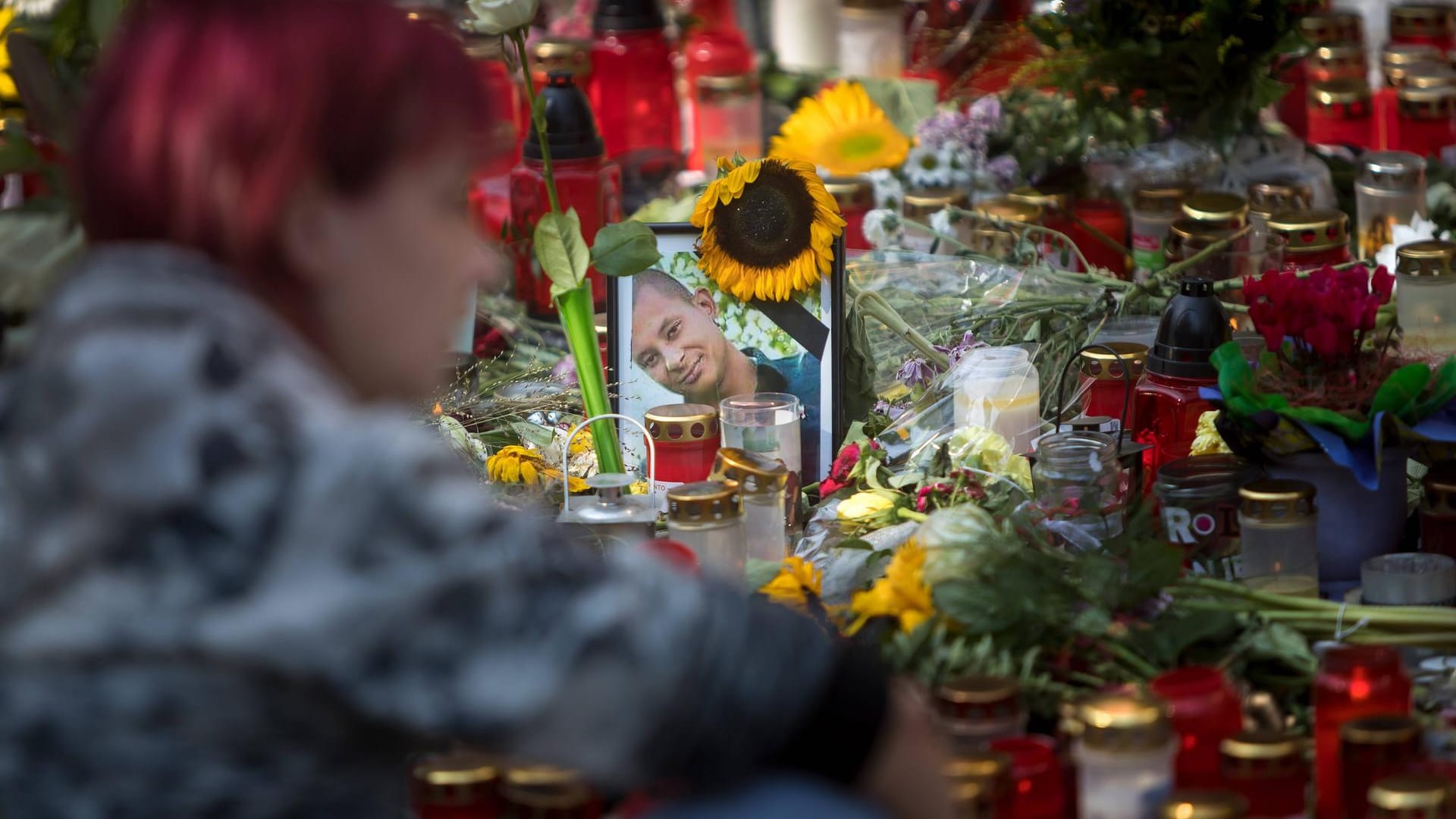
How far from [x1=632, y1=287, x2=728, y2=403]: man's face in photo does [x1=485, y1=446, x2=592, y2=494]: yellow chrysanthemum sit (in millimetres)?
161

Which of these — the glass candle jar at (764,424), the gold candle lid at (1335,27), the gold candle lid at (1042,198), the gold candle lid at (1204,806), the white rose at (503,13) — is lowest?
the gold candle lid at (1204,806)

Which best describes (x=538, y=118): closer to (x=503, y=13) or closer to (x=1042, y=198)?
(x=503, y=13)

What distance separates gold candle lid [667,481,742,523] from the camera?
4.71 ft

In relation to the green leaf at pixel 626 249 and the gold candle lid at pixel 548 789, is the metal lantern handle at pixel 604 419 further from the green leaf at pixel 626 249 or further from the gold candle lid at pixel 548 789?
the gold candle lid at pixel 548 789

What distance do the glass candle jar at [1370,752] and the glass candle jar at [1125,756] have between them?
0.40 ft

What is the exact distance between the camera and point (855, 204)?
2496 mm

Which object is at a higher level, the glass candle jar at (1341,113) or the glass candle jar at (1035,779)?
the glass candle jar at (1341,113)

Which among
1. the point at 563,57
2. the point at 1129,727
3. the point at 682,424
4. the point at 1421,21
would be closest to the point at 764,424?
the point at 682,424

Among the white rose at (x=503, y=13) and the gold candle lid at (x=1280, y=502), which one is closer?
the gold candle lid at (x=1280, y=502)

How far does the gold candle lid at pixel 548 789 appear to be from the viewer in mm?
1066

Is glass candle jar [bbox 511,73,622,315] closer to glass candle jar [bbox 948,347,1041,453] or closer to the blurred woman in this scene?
glass candle jar [bbox 948,347,1041,453]

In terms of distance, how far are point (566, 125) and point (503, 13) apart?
66 centimetres

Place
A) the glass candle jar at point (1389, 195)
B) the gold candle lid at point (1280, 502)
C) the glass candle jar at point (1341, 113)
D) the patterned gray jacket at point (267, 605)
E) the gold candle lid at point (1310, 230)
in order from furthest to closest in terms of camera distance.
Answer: the glass candle jar at point (1341, 113) < the glass candle jar at point (1389, 195) < the gold candle lid at point (1310, 230) < the gold candle lid at point (1280, 502) < the patterned gray jacket at point (267, 605)

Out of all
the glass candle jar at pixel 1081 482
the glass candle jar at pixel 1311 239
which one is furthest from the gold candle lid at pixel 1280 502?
the glass candle jar at pixel 1311 239
